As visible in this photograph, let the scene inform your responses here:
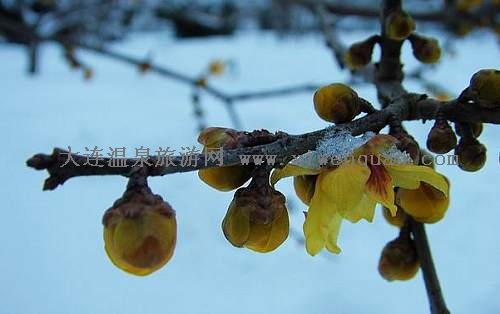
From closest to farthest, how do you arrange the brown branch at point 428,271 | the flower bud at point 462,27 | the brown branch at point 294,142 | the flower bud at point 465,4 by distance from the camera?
the brown branch at point 294,142 < the brown branch at point 428,271 < the flower bud at point 462,27 < the flower bud at point 465,4

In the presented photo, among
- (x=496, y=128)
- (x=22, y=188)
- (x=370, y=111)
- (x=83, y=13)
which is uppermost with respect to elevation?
(x=83, y=13)

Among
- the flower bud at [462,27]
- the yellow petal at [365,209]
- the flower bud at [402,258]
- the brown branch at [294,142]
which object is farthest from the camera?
the flower bud at [462,27]

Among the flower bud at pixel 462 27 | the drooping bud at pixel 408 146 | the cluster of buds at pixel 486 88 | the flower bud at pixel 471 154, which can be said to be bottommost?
the drooping bud at pixel 408 146

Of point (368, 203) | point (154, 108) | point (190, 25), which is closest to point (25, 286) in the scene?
point (368, 203)

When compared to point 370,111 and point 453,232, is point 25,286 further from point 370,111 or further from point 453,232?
point 453,232

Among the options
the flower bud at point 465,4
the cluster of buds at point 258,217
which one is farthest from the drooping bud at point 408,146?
the flower bud at point 465,4

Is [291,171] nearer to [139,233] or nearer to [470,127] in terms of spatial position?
[139,233]

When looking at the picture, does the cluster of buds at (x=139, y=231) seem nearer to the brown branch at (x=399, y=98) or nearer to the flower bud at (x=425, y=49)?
the brown branch at (x=399, y=98)

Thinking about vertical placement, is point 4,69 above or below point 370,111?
above
